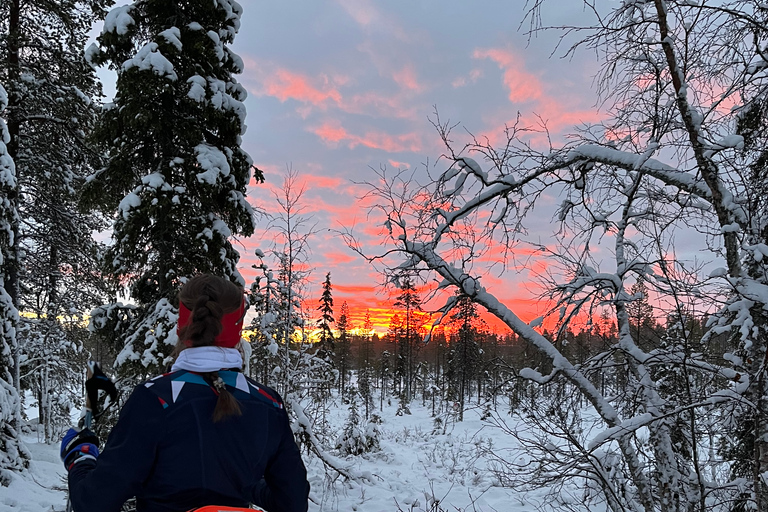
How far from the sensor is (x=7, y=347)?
7.04 meters

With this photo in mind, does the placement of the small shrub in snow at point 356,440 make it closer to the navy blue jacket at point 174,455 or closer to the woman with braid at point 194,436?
the woman with braid at point 194,436

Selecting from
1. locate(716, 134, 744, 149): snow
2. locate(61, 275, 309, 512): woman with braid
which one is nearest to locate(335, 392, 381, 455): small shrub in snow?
locate(716, 134, 744, 149): snow

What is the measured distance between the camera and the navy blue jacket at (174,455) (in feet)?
4.72

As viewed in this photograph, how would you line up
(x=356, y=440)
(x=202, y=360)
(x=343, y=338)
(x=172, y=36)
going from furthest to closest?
(x=343, y=338), (x=356, y=440), (x=172, y=36), (x=202, y=360)

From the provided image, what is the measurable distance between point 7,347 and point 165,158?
405 cm

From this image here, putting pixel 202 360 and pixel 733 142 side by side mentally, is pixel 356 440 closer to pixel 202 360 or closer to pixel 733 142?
pixel 733 142

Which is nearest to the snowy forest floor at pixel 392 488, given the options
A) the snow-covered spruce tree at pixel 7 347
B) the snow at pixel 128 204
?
the snow-covered spruce tree at pixel 7 347

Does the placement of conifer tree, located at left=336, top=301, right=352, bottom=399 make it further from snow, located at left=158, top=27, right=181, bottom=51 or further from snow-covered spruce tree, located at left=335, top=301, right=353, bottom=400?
snow, located at left=158, top=27, right=181, bottom=51

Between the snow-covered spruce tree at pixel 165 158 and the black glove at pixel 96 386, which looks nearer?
the black glove at pixel 96 386

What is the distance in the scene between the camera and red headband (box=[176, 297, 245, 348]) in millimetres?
1732

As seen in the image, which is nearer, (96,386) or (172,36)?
(96,386)

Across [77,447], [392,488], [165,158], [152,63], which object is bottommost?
[392,488]

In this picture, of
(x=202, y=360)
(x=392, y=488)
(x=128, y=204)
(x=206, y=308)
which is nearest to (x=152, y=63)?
(x=128, y=204)

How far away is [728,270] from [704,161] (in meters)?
1.06
